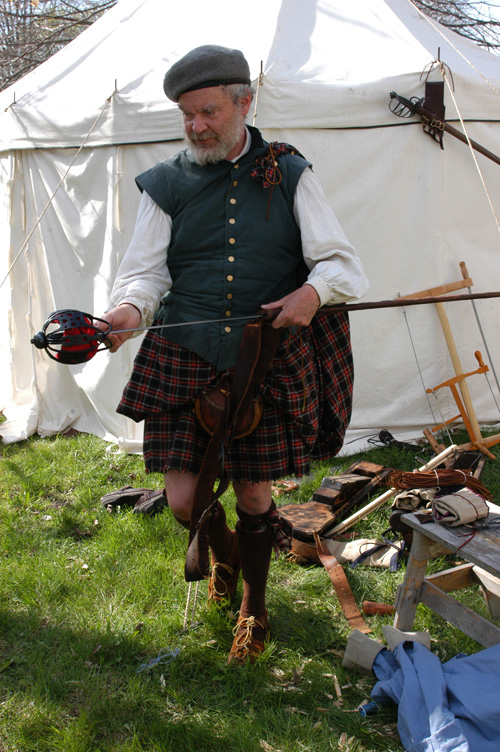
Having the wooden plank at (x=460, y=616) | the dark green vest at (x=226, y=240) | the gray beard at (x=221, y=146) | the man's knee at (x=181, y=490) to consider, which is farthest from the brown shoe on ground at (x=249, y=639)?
the gray beard at (x=221, y=146)

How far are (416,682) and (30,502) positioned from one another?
234 centimetres

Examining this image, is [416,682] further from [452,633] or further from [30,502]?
[30,502]

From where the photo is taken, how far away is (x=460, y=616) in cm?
211

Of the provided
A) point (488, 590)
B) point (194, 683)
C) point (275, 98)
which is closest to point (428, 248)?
point (275, 98)

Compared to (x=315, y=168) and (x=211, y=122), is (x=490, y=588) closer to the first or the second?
(x=211, y=122)

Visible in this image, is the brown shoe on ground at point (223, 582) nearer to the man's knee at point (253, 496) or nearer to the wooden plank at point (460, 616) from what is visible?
the man's knee at point (253, 496)

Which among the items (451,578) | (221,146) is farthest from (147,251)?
(451,578)

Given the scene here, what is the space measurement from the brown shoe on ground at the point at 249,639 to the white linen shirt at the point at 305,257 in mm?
1055

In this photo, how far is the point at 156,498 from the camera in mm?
3260

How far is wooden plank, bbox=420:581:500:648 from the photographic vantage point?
2010 millimetres

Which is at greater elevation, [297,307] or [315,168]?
[315,168]

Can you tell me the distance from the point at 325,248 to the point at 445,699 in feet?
4.30

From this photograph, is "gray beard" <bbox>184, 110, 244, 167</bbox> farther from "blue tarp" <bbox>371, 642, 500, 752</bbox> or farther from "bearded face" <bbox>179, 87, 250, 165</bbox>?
"blue tarp" <bbox>371, 642, 500, 752</bbox>

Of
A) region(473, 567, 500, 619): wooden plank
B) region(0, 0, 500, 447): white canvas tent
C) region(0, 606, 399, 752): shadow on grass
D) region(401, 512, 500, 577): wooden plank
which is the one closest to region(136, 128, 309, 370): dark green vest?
region(401, 512, 500, 577): wooden plank
